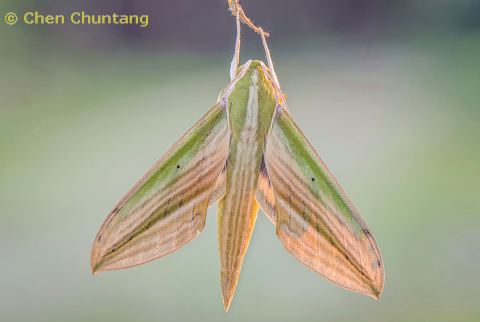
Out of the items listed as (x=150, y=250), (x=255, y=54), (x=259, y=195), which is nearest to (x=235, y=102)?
(x=259, y=195)

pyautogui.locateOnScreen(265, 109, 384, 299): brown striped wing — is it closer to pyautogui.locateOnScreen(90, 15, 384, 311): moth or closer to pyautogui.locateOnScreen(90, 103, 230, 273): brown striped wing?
pyautogui.locateOnScreen(90, 15, 384, 311): moth

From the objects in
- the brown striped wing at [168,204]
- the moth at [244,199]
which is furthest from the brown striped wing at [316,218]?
the brown striped wing at [168,204]

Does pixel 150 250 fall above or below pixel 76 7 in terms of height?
below

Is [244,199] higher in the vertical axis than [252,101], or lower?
lower

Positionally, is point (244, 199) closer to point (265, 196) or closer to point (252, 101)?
point (265, 196)

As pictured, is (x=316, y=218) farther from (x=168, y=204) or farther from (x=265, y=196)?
(x=168, y=204)

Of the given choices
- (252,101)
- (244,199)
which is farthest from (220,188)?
(252,101)

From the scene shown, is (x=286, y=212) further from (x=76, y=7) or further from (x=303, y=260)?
(x=76, y=7)
